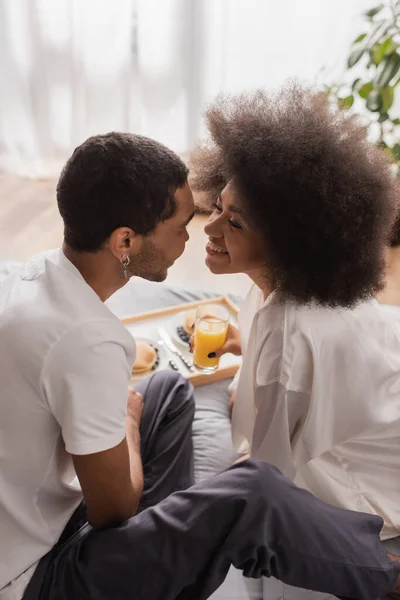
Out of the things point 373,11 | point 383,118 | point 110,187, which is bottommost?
point 383,118

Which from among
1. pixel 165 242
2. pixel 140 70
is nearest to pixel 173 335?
pixel 165 242

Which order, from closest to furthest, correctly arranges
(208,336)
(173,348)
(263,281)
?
(263,281) < (208,336) < (173,348)

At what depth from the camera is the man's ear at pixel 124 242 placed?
117cm

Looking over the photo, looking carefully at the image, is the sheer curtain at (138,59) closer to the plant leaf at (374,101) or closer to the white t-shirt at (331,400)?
the plant leaf at (374,101)

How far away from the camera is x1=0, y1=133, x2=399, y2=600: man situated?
1.04 meters

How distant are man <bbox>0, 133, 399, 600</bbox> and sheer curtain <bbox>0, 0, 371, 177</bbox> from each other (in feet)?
6.77

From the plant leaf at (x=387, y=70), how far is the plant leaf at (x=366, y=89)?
9cm

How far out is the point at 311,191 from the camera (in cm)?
125

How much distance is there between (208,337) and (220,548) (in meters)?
Answer: 0.71

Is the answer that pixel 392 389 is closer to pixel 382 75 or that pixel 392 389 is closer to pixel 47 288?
pixel 47 288

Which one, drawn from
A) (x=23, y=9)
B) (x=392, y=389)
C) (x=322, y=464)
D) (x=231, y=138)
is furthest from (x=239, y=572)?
(x=23, y=9)

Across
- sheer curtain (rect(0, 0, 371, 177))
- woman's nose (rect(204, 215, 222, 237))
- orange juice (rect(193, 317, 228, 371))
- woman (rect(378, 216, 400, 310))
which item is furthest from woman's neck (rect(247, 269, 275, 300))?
sheer curtain (rect(0, 0, 371, 177))

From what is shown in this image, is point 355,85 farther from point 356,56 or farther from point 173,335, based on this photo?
point 173,335

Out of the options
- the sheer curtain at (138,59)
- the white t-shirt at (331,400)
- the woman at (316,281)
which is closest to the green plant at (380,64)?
the sheer curtain at (138,59)
